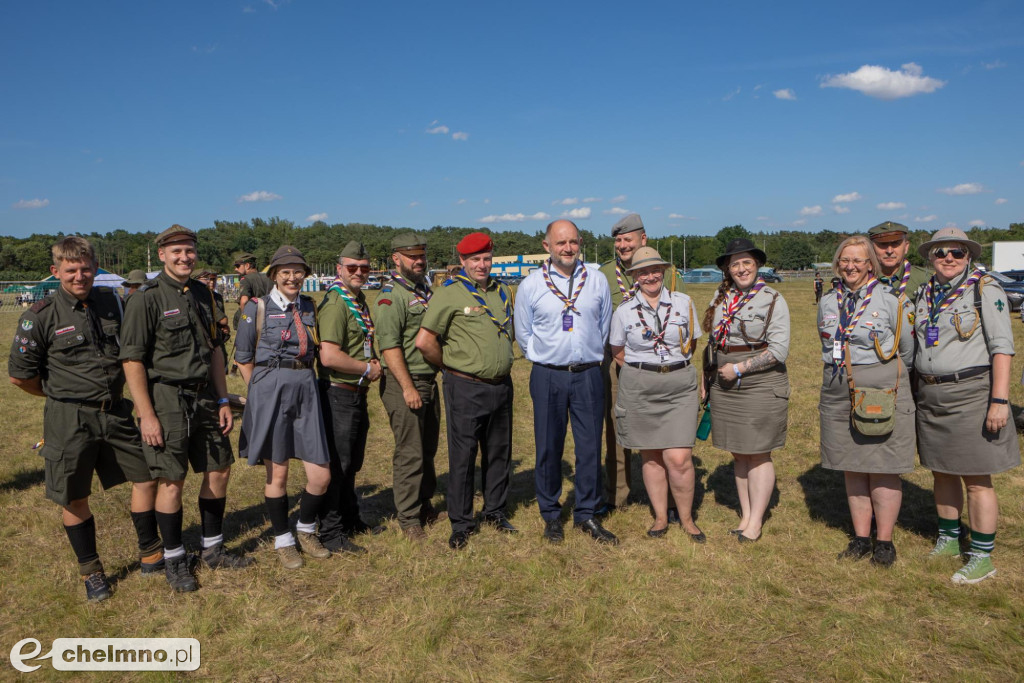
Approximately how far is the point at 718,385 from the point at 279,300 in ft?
10.7

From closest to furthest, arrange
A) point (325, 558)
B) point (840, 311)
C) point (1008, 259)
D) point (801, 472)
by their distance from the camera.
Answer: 1. point (840, 311)
2. point (325, 558)
3. point (801, 472)
4. point (1008, 259)

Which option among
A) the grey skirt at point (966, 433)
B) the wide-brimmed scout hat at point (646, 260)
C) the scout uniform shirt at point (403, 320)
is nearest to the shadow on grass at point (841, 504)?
the grey skirt at point (966, 433)

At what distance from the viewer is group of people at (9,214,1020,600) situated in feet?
13.6

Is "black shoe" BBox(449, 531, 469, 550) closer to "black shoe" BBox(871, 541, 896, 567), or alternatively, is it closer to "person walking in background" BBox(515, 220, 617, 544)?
"person walking in background" BBox(515, 220, 617, 544)

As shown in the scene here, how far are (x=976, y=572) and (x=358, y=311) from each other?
451 cm

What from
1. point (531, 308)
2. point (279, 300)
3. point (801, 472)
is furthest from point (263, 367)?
point (801, 472)

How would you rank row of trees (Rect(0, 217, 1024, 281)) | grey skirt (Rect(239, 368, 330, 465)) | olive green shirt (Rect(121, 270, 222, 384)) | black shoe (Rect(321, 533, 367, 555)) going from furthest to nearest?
row of trees (Rect(0, 217, 1024, 281)), black shoe (Rect(321, 533, 367, 555)), grey skirt (Rect(239, 368, 330, 465)), olive green shirt (Rect(121, 270, 222, 384))

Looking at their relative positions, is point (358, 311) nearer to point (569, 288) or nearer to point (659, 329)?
point (569, 288)

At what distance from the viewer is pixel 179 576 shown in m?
4.36

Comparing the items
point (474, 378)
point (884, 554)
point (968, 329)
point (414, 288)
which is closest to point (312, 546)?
point (474, 378)

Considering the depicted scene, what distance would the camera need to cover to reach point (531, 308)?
4910mm

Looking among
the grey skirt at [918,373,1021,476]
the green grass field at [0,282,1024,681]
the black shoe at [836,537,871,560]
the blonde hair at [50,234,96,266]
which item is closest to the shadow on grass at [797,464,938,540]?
the green grass field at [0,282,1024,681]

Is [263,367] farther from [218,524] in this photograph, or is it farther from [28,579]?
[28,579]

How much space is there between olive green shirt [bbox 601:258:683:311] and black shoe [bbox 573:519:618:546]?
67.0 inches
